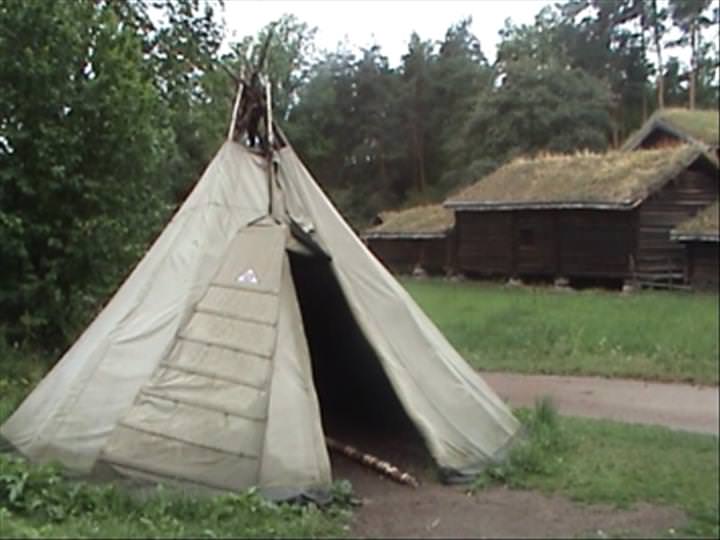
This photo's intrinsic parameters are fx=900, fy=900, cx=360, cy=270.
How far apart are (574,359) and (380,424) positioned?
202 centimetres

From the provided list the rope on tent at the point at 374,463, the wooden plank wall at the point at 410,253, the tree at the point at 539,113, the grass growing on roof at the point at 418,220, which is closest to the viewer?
the tree at the point at 539,113

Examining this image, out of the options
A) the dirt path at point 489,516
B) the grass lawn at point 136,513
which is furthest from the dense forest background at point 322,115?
the grass lawn at point 136,513

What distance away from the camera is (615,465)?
4.90 meters

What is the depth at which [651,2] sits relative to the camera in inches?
123

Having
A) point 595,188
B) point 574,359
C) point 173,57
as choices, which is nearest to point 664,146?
point 595,188

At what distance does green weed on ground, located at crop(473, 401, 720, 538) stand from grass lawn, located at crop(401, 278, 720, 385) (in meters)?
0.33

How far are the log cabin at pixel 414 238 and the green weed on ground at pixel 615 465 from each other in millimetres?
1249

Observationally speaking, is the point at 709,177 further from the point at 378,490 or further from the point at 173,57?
the point at 173,57

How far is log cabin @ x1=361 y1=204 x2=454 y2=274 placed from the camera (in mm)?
5801

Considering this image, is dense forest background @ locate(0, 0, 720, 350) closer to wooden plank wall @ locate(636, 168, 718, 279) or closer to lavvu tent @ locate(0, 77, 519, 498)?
wooden plank wall @ locate(636, 168, 718, 279)

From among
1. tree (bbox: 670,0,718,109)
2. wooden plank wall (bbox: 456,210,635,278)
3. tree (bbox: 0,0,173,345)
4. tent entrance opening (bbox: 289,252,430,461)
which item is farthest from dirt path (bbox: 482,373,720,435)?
tree (bbox: 0,0,173,345)

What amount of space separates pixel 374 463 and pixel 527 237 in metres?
1.95

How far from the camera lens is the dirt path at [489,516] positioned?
3.98 meters

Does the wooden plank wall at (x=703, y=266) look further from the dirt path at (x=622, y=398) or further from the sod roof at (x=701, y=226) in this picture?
the dirt path at (x=622, y=398)
